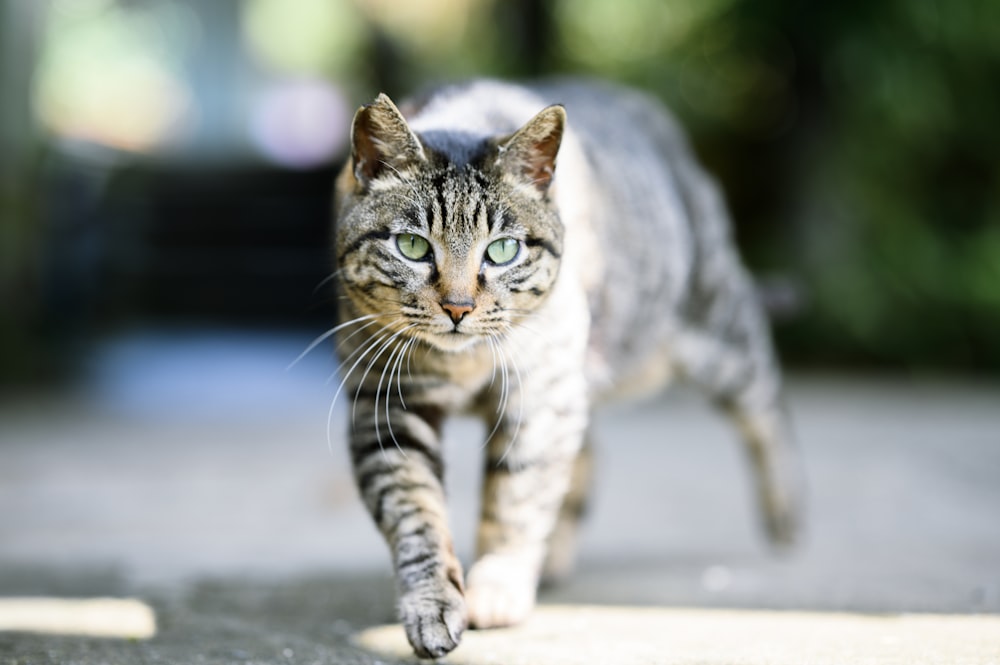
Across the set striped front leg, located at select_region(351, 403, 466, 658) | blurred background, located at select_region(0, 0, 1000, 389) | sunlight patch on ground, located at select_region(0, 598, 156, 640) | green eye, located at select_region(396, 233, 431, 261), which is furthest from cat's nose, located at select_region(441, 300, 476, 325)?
blurred background, located at select_region(0, 0, 1000, 389)

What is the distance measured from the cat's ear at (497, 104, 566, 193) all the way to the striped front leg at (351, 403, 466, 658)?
649 millimetres

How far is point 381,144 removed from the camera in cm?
268

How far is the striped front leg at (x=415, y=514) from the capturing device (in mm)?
2457

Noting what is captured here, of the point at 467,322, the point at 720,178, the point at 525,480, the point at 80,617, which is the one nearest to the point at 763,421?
the point at 525,480

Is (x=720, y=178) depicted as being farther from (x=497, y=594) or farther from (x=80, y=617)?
(x=80, y=617)

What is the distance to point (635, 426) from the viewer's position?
709 centimetres

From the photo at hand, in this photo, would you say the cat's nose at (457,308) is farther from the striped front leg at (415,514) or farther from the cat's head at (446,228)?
the striped front leg at (415,514)

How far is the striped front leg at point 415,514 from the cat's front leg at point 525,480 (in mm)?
165

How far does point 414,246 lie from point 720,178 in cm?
714

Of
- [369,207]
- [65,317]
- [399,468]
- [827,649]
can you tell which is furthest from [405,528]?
[65,317]

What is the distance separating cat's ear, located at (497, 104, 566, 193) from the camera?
8.80 ft

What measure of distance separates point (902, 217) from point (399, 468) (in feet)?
22.2

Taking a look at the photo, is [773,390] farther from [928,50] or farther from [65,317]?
[65,317]

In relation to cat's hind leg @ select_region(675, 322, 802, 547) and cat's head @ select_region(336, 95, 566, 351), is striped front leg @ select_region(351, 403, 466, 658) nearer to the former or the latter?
cat's head @ select_region(336, 95, 566, 351)
